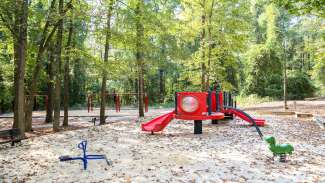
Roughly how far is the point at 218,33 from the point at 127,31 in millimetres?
5857

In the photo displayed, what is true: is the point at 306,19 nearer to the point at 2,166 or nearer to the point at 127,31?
the point at 127,31

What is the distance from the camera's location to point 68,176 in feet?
19.8

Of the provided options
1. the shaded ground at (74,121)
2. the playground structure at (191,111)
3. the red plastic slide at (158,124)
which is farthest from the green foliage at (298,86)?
the red plastic slide at (158,124)

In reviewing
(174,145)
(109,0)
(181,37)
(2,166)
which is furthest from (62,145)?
(181,37)

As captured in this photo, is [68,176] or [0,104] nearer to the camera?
[68,176]

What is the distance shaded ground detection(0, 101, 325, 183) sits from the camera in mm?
5938

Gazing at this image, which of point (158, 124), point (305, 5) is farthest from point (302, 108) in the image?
point (158, 124)

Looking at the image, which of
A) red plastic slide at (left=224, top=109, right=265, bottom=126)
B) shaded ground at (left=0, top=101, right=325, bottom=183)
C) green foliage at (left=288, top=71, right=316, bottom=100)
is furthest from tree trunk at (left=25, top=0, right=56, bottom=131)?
green foliage at (left=288, top=71, right=316, bottom=100)

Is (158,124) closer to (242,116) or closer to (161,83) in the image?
(242,116)

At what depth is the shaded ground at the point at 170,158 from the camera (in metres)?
5.94

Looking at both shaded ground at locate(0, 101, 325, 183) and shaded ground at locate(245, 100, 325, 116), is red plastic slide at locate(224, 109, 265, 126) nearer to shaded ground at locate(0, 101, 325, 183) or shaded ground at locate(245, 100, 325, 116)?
shaded ground at locate(0, 101, 325, 183)

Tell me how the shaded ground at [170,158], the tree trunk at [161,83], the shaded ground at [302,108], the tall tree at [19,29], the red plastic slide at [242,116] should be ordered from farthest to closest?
the tree trunk at [161,83] → the shaded ground at [302,108] → the red plastic slide at [242,116] → the tall tree at [19,29] → the shaded ground at [170,158]

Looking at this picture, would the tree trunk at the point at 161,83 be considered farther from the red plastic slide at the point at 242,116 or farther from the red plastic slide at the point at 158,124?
the red plastic slide at the point at 158,124

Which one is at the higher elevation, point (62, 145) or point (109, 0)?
point (109, 0)
